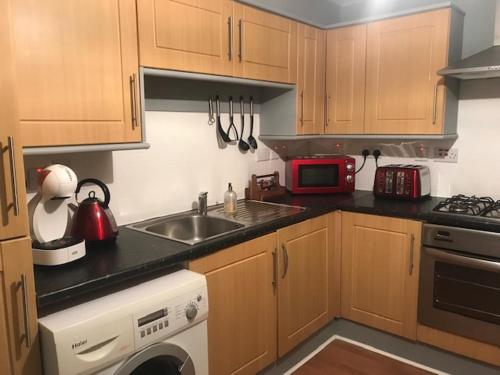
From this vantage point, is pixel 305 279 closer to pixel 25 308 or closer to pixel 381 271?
pixel 381 271

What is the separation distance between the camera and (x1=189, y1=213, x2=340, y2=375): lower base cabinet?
194 centimetres

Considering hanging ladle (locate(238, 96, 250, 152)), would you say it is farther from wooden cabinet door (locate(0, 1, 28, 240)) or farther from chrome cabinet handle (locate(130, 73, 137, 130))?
wooden cabinet door (locate(0, 1, 28, 240))

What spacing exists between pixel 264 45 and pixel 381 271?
1.54 meters

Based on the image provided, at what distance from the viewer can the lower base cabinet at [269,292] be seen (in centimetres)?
194

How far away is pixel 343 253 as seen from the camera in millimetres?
2730

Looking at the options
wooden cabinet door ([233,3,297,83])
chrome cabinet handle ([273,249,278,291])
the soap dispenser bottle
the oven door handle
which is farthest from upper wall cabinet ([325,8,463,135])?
chrome cabinet handle ([273,249,278,291])

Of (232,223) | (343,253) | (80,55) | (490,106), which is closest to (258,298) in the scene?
(232,223)

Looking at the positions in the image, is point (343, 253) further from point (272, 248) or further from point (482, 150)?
point (482, 150)

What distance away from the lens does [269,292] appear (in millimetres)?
2219

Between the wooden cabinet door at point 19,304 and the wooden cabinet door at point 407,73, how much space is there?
2259 millimetres

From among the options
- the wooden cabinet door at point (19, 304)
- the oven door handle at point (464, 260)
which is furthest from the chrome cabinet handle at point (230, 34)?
the oven door handle at point (464, 260)

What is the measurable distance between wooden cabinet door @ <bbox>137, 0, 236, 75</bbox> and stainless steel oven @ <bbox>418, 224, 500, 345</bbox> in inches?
59.2

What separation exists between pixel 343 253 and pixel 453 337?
0.77m

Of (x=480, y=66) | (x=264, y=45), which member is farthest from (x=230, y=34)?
(x=480, y=66)
